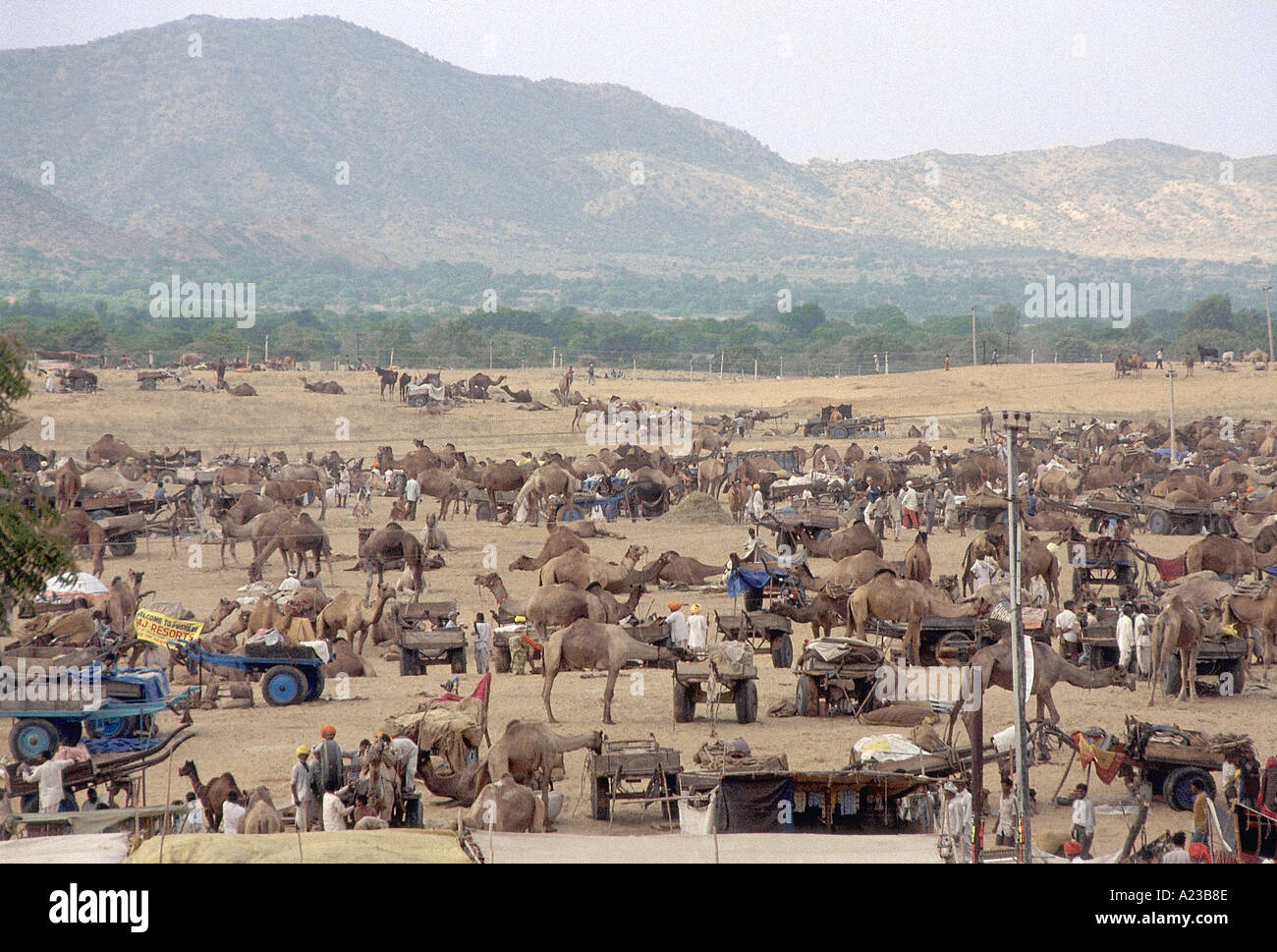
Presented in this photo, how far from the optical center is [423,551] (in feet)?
90.3

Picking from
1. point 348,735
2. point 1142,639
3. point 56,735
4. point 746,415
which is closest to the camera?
point 56,735

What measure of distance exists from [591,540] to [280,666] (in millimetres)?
14307

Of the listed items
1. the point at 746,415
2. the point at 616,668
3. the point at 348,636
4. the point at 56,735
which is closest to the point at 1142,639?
the point at 616,668

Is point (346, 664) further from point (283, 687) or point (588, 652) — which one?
point (588, 652)

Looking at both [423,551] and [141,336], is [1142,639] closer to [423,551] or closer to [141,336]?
[423,551]

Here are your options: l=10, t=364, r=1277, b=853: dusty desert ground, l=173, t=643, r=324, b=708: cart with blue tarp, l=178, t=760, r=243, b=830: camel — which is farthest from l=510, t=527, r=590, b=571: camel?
l=178, t=760, r=243, b=830: camel

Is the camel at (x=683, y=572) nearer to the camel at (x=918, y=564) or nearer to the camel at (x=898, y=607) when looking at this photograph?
the camel at (x=918, y=564)

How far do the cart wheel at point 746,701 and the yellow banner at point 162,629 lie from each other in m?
7.06

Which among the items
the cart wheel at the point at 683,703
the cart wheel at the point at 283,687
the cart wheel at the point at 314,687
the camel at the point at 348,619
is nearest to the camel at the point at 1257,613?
the cart wheel at the point at 683,703

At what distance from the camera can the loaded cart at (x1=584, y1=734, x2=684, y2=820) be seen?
13969mm
